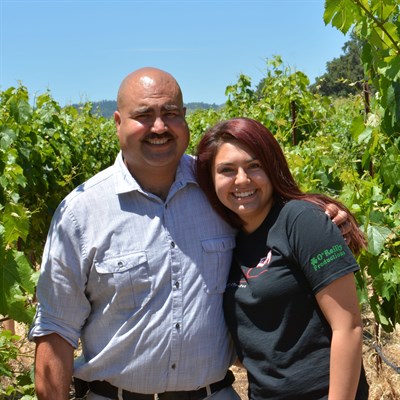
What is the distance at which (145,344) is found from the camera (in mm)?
2277

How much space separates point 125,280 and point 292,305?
1.79ft

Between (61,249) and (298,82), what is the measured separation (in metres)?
4.58

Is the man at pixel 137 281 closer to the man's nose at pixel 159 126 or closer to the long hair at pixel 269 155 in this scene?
the man's nose at pixel 159 126

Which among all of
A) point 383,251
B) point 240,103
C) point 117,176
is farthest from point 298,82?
point 117,176

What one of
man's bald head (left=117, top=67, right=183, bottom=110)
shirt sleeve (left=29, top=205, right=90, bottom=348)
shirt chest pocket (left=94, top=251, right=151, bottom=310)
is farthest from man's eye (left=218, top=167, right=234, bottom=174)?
shirt sleeve (left=29, top=205, right=90, bottom=348)

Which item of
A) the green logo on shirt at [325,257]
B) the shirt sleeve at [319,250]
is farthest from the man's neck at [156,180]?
the green logo on shirt at [325,257]

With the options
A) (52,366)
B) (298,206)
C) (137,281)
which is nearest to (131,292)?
(137,281)

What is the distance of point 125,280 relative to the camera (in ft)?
7.42

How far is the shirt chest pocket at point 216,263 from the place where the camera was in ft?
7.80

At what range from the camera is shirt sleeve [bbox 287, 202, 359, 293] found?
205 centimetres

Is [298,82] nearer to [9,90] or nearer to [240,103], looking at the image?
[240,103]

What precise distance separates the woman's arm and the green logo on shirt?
0.06 meters

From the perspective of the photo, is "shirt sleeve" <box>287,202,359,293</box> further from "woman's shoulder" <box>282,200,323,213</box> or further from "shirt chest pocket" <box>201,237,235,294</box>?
"shirt chest pocket" <box>201,237,235,294</box>

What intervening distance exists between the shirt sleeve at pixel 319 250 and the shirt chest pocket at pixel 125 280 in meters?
0.52
